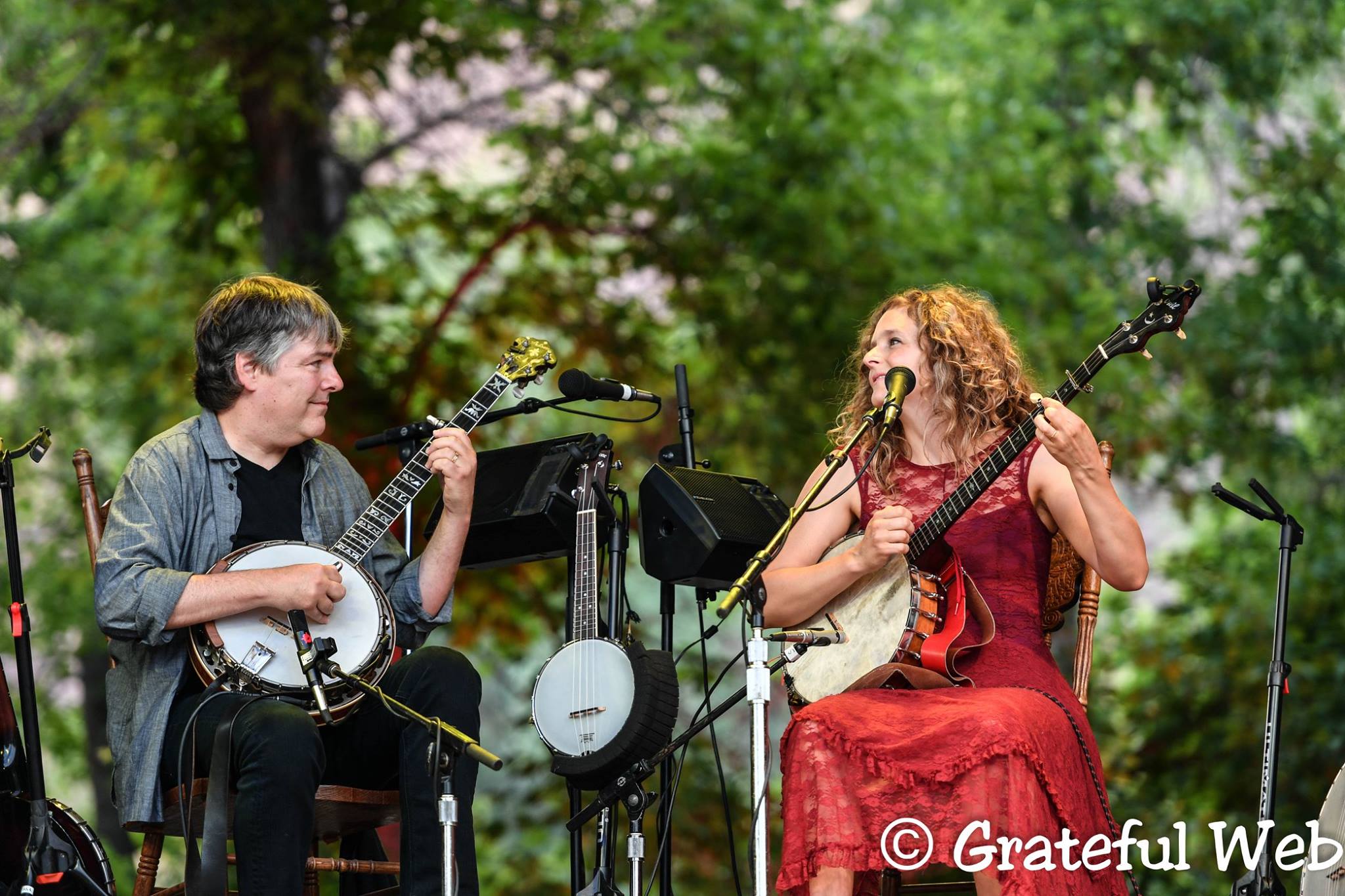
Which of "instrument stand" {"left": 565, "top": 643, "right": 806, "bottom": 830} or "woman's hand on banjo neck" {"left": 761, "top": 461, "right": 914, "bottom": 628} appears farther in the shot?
"woman's hand on banjo neck" {"left": 761, "top": 461, "right": 914, "bottom": 628}

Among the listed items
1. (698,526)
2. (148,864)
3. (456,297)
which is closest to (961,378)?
(698,526)

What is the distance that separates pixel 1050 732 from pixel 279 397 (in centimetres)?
177

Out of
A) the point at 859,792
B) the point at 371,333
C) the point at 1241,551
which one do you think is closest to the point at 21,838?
the point at 859,792

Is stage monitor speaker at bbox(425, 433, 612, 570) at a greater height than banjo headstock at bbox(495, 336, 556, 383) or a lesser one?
lesser

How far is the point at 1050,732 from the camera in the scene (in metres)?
2.79

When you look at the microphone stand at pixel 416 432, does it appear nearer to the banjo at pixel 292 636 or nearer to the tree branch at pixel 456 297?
the banjo at pixel 292 636

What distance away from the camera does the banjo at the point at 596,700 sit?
9.58ft

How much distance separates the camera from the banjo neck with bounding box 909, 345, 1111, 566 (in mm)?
2993

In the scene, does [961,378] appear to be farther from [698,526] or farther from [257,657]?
[257,657]

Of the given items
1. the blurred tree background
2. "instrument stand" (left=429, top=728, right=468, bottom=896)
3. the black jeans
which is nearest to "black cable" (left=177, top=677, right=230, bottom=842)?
the black jeans

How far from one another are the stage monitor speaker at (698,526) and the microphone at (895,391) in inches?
22.9

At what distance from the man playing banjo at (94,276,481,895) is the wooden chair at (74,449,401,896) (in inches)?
1.8

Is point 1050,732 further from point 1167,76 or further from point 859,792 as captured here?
point 1167,76

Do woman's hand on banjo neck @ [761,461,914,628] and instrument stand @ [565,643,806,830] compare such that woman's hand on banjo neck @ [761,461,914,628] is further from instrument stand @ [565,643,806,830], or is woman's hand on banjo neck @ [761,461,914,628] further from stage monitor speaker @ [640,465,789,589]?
instrument stand @ [565,643,806,830]
